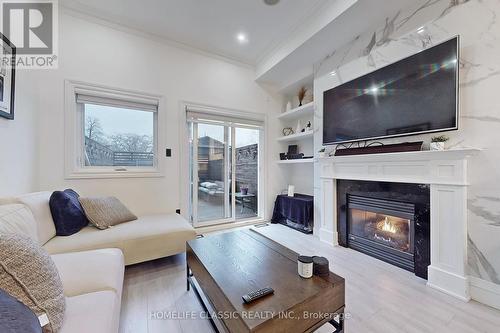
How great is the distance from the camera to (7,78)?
5.79ft

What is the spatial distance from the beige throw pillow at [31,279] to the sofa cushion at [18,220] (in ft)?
1.13

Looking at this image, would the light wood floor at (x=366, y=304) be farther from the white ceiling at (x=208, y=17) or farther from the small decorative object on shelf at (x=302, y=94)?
the white ceiling at (x=208, y=17)

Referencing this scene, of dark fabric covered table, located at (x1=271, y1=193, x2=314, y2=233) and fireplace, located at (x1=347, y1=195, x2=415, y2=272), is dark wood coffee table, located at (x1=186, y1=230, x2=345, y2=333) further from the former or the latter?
dark fabric covered table, located at (x1=271, y1=193, x2=314, y2=233)

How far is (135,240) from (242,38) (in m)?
3.01

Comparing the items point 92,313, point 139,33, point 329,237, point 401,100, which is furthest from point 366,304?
point 139,33

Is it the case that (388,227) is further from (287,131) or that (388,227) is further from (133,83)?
(133,83)

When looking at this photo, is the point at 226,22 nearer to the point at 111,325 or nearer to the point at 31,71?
the point at 31,71

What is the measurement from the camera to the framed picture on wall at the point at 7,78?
169cm

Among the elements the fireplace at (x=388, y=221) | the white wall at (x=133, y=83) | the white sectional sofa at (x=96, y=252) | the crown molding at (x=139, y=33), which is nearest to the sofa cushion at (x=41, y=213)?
the white sectional sofa at (x=96, y=252)

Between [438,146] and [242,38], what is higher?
[242,38]

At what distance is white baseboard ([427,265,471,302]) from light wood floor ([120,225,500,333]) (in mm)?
59

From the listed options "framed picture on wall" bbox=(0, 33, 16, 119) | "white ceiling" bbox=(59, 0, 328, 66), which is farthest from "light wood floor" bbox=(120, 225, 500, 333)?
"white ceiling" bbox=(59, 0, 328, 66)

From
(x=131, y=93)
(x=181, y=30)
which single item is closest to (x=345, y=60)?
(x=181, y=30)

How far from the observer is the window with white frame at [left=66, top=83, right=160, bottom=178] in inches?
101
